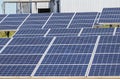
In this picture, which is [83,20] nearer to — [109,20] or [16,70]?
[109,20]

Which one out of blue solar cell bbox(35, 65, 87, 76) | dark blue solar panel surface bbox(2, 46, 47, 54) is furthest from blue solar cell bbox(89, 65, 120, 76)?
dark blue solar panel surface bbox(2, 46, 47, 54)

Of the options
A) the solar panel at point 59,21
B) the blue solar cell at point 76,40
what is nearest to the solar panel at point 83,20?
the solar panel at point 59,21

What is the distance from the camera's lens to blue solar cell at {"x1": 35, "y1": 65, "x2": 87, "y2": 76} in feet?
55.4

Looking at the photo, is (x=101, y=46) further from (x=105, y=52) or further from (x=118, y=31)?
(x=118, y=31)

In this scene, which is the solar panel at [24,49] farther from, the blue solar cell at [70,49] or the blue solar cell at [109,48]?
the blue solar cell at [109,48]

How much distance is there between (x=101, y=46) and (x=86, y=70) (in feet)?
7.78

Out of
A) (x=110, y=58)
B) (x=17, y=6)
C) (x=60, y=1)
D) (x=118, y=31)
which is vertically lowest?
(x=17, y=6)

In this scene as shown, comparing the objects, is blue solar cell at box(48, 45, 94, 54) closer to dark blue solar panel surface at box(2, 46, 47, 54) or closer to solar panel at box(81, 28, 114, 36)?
dark blue solar panel surface at box(2, 46, 47, 54)

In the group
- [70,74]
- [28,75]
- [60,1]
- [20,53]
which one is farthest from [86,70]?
[60,1]

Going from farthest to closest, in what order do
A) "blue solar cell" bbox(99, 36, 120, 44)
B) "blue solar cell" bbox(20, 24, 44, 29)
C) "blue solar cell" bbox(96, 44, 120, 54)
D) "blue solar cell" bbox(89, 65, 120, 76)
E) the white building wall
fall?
the white building wall → "blue solar cell" bbox(20, 24, 44, 29) → "blue solar cell" bbox(99, 36, 120, 44) → "blue solar cell" bbox(96, 44, 120, 54) → "blue solar cell" bbox(89, 65, 120, 76)

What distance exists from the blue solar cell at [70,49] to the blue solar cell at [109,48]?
1.21 feet

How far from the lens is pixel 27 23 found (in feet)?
119

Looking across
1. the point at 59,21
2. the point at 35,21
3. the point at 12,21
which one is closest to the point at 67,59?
the point at 59,21

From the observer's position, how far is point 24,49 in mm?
19422
